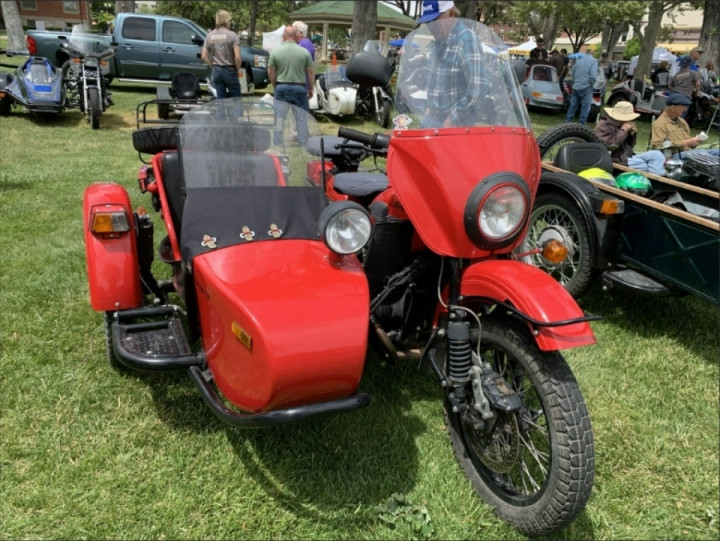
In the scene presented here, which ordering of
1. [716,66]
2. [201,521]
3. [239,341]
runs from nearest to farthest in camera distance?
[239,341], [201,521], [716,66]

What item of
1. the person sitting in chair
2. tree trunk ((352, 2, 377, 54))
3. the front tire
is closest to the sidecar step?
the person sitting in chair

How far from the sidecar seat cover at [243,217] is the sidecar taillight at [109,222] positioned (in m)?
0.49

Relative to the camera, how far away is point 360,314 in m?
2.12

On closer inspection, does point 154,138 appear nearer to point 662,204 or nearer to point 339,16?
point 662,204

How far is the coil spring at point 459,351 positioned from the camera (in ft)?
7.27

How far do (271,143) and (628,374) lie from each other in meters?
2.48

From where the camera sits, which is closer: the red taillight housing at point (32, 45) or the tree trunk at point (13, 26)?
the red taillight housing at point (32, 45)

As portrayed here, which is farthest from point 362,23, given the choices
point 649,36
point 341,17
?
point 341,17

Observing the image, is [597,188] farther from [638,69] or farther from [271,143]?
[638,69]

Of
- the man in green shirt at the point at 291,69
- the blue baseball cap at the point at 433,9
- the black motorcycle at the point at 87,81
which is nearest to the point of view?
the blue baseball cap at the point at 433,9

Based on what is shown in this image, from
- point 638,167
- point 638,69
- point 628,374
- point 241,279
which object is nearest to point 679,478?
point 628,374

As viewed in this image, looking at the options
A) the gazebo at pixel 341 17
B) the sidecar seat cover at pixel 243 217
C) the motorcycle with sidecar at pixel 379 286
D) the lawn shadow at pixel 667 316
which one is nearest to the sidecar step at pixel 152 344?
the motorcycle with sidecar at pixel 379 286

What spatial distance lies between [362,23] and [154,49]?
5.00 m

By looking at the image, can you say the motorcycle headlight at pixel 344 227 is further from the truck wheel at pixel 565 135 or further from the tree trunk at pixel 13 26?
the tree trunk at pixel 13 26
